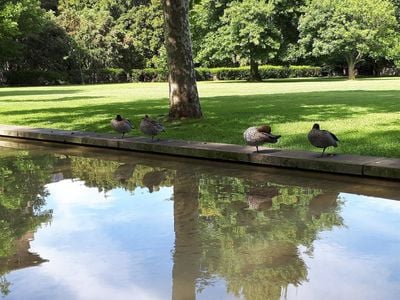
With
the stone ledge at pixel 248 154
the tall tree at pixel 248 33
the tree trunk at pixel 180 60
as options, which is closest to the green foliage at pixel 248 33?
the tall tree at pixel 248 33

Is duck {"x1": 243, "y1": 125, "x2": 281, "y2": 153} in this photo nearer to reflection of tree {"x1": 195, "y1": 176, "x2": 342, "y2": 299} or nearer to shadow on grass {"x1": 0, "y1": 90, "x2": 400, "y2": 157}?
reflection of tree {"x1": 195, "y1": 176, "x2": 342, "y2": 299}

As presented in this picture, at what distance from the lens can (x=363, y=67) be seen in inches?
2768

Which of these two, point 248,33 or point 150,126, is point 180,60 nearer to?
point 150,126

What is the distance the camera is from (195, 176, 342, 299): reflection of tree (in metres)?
4.40

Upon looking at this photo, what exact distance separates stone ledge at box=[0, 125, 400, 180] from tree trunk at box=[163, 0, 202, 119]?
3.07 metres

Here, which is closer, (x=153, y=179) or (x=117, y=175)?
(x=153, y=179)

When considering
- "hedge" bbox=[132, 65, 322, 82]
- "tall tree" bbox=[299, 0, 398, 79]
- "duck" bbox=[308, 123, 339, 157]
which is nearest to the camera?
"duck" bbox=[308, 123, 339, 157]

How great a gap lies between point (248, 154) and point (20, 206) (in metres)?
3.75

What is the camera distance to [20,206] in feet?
A: 22.6

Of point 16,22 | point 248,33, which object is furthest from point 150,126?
point 248,33

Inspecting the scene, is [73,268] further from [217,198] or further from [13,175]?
[13,175]

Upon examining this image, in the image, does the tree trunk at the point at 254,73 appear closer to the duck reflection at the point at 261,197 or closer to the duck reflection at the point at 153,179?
the duck reflection at the point at 153,179

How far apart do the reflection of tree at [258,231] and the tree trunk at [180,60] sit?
658 cm

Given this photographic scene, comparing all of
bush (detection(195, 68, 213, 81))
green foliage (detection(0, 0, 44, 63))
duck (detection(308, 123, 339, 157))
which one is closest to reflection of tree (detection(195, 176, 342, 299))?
duck (detection(308, 123, 339, 157))
